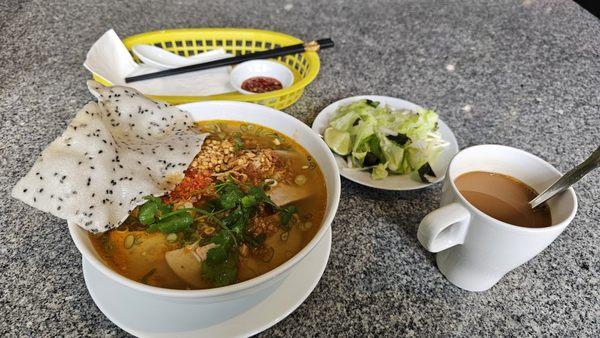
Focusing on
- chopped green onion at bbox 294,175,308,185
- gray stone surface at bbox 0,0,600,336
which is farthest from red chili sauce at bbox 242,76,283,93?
chopped green onion at bbox 294,175,308,185

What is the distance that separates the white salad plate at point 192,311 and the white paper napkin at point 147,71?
38.5 inches

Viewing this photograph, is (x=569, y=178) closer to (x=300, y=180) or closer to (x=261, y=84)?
(x=300, y=180)

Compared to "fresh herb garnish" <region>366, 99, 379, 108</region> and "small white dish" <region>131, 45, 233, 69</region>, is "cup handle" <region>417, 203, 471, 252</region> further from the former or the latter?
"small white dish" <region>131, 45, 233, 69</region>

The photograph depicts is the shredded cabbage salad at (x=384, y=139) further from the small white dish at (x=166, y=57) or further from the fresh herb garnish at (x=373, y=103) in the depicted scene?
the small white dish at (x=166, y=57)

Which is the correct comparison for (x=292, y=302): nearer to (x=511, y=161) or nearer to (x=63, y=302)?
(x=63, y=302)

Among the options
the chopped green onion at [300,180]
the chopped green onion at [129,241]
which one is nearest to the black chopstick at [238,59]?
the chopped green onion at [300,180]

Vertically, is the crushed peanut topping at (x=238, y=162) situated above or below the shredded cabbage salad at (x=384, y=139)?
Result: above

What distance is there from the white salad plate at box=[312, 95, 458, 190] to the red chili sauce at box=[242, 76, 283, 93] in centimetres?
29

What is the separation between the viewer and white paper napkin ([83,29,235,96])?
1.71 meters

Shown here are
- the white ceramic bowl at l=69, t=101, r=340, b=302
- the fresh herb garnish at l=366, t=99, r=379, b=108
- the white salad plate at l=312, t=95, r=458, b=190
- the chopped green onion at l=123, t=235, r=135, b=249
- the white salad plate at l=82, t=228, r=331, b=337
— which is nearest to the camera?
the white ceramic bowl at l=69, t=101, r=340, b=302

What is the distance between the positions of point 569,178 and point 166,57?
1.61m

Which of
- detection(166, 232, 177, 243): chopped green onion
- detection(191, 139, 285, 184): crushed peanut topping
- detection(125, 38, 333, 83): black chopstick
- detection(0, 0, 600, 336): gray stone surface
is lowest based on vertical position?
detection(0, 0, 600, 336): gray stone surface

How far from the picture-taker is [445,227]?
36.0 inches

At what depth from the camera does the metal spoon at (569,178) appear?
868mm
